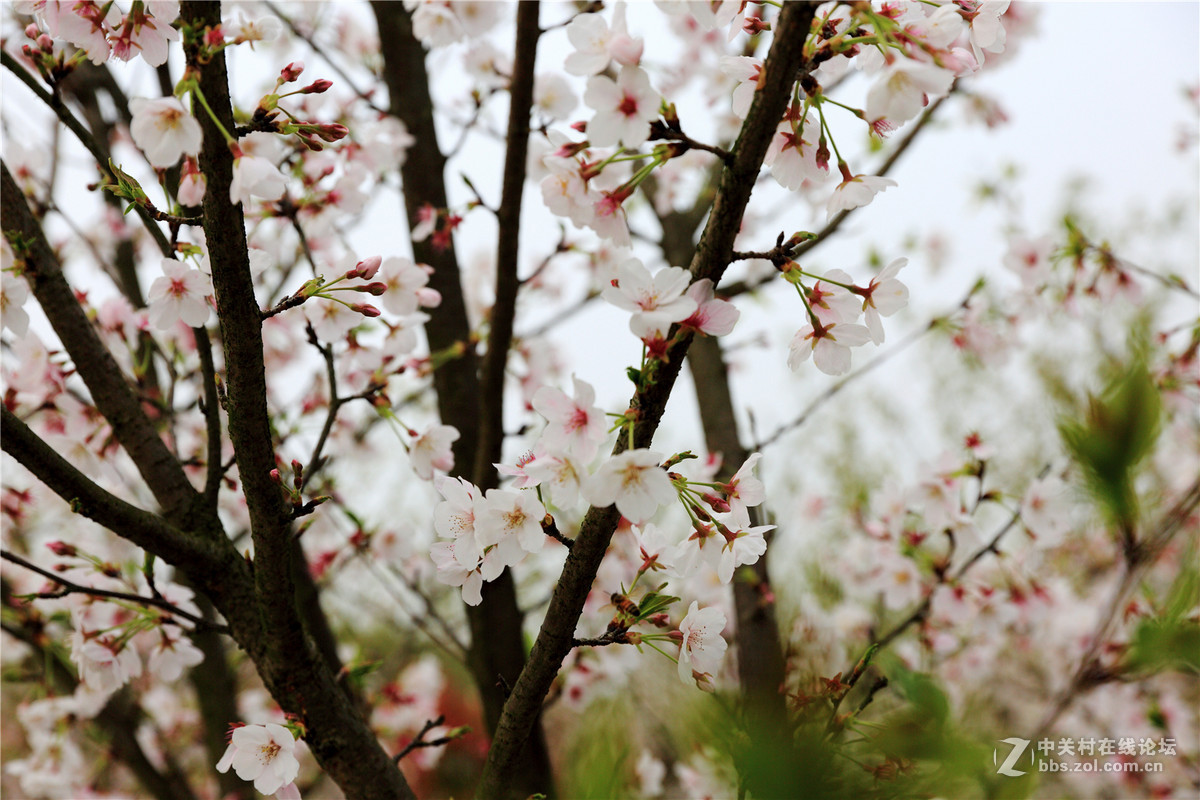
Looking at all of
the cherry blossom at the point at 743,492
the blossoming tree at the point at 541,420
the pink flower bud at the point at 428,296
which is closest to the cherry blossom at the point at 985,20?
the blossoming tree at the point at 541,420

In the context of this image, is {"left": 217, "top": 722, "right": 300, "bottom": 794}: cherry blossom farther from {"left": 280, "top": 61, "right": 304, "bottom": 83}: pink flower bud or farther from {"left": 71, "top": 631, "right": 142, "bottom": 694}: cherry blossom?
{"left": 280, "top": 61, "right": 304, "bottom": 83}: pink flower bud

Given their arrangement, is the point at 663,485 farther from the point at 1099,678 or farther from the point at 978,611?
the point at 978,611

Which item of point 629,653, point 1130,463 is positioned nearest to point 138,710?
point 629,653

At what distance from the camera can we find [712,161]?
2.65 meters

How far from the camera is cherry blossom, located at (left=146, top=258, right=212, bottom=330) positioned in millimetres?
1150

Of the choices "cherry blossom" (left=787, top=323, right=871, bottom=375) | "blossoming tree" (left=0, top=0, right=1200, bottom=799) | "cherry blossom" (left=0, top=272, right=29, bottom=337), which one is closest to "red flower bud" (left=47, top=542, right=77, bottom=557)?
"blossoming tree" (left=0, top=0, right=1200, bottom=799)

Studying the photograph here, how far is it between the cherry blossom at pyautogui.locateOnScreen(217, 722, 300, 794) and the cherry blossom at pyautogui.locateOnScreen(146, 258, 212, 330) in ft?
2.18

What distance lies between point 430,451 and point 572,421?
2.79 ft

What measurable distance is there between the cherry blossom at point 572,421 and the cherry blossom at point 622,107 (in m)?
0.30

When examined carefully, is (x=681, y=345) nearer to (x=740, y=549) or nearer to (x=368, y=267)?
(x=740, y=549)

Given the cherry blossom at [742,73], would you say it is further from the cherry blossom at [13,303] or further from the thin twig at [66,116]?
the cherry blossom at [13,303]

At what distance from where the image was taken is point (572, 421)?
0.86 m

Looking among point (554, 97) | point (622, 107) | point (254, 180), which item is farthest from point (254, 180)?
point (554, 97)

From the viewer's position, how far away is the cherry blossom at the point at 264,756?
1160 millimetres
